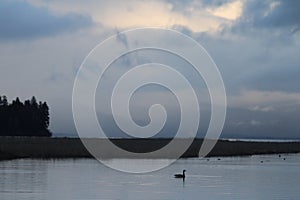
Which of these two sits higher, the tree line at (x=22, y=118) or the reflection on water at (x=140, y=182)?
the tree line at (x=22, y=118)

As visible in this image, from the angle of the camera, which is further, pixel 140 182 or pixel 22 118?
pixel 22 118

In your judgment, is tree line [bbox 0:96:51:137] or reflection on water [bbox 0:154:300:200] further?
tree line [bbox 0:96:51:137]

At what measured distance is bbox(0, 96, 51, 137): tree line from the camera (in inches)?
4508

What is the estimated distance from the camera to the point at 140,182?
3956 cm

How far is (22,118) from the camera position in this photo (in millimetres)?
116625

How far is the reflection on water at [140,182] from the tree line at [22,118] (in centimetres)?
6137

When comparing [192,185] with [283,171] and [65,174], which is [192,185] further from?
[283,171]

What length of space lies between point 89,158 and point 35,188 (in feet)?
92.3

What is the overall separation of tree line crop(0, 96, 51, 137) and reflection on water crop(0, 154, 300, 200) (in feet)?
201

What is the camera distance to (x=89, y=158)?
62.5m

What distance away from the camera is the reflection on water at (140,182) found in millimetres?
32656

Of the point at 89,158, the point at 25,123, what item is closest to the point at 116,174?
the point at 89,158

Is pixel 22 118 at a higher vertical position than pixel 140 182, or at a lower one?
higher

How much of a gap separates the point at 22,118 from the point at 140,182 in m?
80.0
